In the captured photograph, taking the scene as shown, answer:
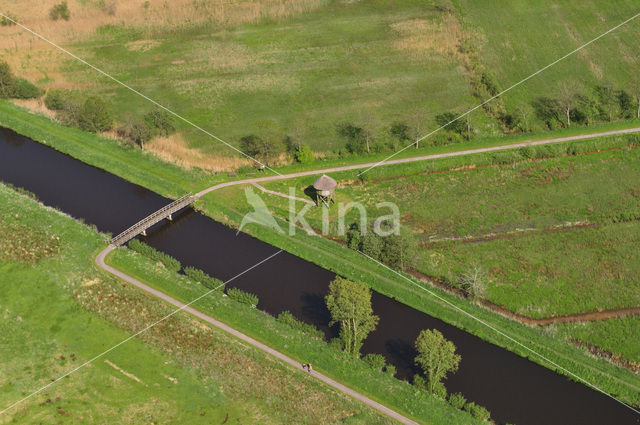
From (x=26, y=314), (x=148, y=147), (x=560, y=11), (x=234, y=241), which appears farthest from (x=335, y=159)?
(x=560, y=11)

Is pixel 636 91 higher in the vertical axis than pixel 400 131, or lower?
higher

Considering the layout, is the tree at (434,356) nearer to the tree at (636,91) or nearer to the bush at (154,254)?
the bush at (154,254)

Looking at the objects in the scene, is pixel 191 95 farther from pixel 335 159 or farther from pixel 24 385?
pixel 24 385

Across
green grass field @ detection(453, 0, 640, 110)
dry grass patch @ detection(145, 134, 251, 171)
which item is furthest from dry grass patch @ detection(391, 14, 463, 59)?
dry grass patch @ detection(145, 134, 251, 171)

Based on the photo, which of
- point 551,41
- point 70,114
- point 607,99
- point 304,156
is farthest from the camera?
point 551,41

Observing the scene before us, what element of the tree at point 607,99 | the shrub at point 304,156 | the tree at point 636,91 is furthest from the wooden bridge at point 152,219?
the tree at point 636,91

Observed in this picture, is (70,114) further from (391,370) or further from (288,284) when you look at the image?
(391,370)

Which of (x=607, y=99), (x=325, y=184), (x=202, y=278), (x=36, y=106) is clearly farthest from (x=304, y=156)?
(x=607, y=99)
